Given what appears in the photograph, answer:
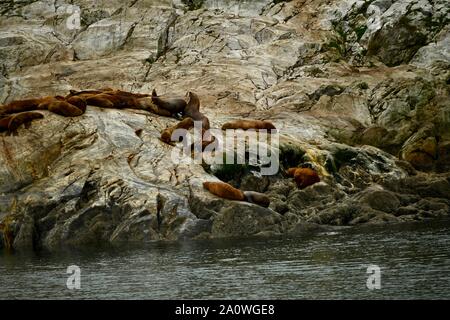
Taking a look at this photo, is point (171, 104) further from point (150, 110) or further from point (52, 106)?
point (52, 106)

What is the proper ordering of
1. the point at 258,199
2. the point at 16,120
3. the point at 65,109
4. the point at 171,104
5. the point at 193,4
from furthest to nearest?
the point at 193,4 < the point at 171,104 < the point at 65,109 < the point at 16,120 < the point at 258,199

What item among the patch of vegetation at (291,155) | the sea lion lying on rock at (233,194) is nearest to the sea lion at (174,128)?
the sea lion lying on rock at (233,194)

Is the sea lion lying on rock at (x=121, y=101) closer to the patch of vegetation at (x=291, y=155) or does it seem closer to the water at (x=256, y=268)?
the patch of vegetation at (x=291, y=155)

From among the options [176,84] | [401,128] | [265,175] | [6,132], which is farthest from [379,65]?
[6,132]

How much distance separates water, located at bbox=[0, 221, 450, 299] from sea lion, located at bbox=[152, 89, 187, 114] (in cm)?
1320

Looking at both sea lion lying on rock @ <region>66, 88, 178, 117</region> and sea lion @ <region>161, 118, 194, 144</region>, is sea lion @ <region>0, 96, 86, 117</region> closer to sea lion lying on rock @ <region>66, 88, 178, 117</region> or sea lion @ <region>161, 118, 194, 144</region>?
sea lion lying on rock @ <region>66, 88, 178, 117</region>

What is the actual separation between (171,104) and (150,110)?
1215 mm

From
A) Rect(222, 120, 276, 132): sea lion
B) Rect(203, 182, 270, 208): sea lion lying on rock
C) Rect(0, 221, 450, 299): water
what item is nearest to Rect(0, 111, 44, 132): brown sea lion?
Rect(0, 221, 450, 299): water

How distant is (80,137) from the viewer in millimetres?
39312

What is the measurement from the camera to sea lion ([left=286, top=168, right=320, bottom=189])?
38562 millimetres

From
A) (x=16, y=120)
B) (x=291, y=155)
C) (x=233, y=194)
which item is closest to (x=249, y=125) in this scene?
(x=291, y=155)

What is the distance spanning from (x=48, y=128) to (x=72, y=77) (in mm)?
14620

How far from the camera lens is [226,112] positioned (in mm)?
47625

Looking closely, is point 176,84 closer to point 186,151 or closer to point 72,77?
point 72,77
